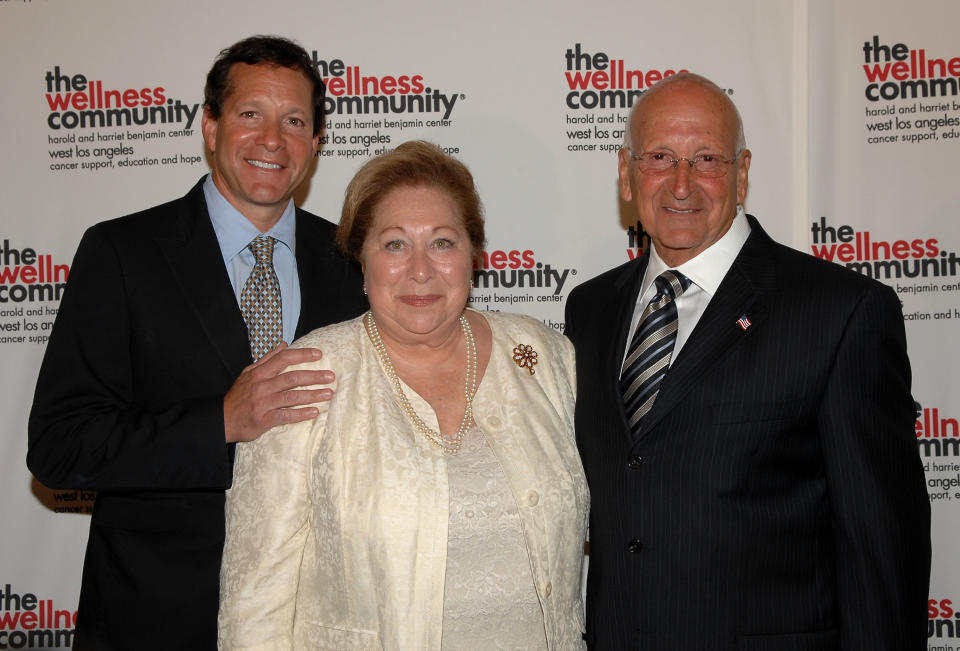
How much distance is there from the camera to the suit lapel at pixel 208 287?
239cm

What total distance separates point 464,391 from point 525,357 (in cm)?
22

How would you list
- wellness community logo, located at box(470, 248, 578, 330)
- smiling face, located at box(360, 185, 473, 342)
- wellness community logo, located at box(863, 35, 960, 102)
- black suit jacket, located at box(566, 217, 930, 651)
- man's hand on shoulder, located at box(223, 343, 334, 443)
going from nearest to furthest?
black suit jacket, located at box(566, 217, 930, 651), man's hand on shoulder, located at box(223, 343, 334, 443), smiling face, located at box(360, 185, 473, 342), wellness community logo, located at box(863, 35, 960, 102), wellness community logo, located at box(470, 248, 578, 330)

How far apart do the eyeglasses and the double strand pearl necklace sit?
2.35 ft

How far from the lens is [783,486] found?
77.7 inches

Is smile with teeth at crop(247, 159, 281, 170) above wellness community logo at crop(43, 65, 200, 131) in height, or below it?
below

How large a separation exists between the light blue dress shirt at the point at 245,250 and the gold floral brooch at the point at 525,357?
736 mm

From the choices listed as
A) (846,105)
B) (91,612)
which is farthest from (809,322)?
(91,612)

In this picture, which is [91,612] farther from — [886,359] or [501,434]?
[886,359]

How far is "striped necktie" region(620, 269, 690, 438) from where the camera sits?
2.12 m

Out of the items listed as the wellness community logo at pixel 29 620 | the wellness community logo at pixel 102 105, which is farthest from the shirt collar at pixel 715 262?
the wellness community logo at pixel 29 620

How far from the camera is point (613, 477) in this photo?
6.91ft

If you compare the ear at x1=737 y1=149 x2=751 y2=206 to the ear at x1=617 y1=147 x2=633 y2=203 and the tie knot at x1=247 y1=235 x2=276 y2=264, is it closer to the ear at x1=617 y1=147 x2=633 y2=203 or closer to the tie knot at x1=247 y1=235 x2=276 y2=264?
the ear at x1=617 y1=147 x2=633 y2=203

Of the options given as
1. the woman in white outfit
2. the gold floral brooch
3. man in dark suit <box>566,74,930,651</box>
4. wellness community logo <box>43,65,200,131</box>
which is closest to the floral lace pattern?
the woman in white outfit

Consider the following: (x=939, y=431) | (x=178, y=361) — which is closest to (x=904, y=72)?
(x=939, y=431)
